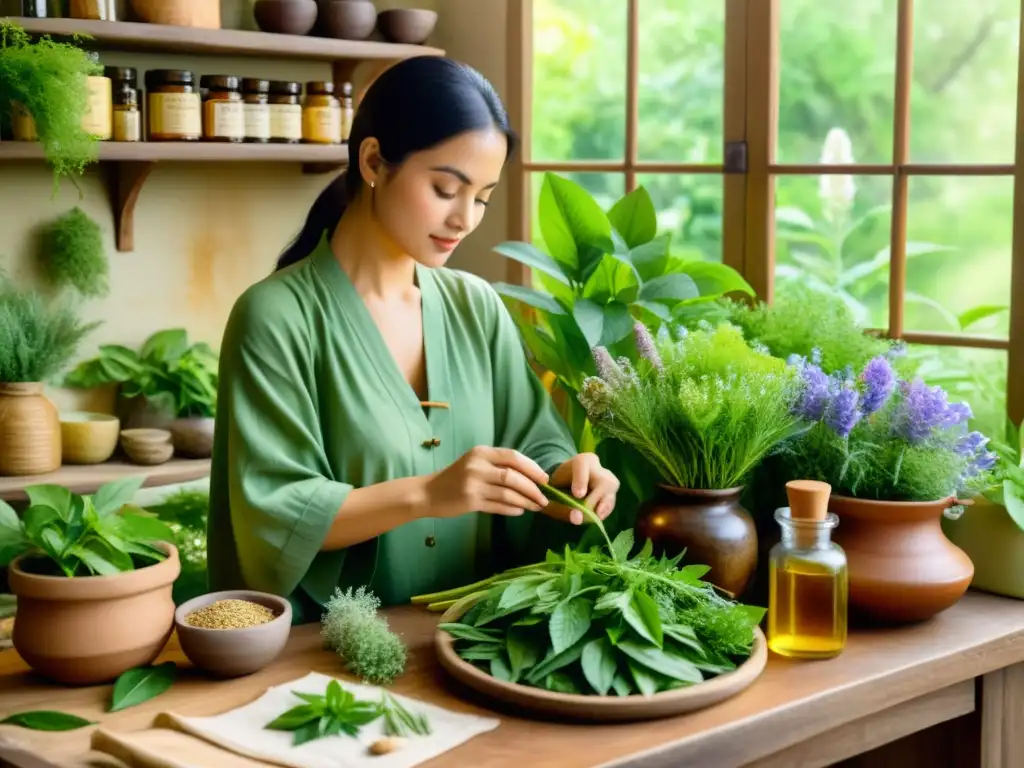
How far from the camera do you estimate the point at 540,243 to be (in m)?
4.01

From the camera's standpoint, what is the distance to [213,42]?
344 cm

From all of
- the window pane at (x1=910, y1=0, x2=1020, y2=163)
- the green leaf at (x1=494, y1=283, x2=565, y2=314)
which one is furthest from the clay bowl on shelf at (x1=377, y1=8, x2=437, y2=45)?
the window pane at (x1=910, y1=0, x2=1020, y2=163)

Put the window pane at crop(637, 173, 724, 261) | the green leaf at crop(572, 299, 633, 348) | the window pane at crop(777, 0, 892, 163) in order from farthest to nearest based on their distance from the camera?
the window pane at crop(777, 0, 892, 163), the window pane at crop(637, 173, 724, 261), the green leaf at crop(572, 299, 633, 348)

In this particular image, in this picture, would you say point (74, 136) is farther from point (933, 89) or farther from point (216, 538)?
point (933, 89)

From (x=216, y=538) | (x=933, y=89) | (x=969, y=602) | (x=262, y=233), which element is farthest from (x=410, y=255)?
(x=933, y=89)

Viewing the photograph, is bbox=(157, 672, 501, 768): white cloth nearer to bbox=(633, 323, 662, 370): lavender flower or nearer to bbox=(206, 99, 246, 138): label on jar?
bbox=(633, 323, 662, 370): lavender flower

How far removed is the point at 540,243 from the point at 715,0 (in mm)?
847

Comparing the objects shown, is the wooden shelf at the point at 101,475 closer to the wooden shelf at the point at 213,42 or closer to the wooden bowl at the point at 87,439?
the wooden bowl at the point at 87,439

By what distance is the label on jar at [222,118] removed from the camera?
11.3 feet

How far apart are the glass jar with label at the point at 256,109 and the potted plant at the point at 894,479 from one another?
6.78 feet

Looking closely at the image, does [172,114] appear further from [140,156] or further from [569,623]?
[569,623]

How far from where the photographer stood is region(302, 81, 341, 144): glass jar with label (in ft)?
12.0

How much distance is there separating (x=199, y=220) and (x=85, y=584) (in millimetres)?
2455

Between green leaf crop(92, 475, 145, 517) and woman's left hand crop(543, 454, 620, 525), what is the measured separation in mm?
557
